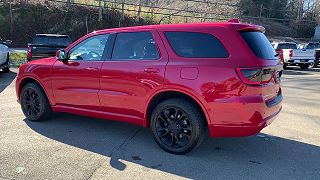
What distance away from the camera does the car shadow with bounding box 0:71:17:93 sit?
1062 centimetres

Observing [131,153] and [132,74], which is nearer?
[131,153]

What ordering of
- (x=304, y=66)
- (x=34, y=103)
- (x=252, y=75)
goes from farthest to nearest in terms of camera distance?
(x=304, y=66), (x=34, y=103), (x=252, y=75)

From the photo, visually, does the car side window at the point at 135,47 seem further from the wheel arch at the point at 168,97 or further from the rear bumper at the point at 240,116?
the rear bumper at the point at 240,116

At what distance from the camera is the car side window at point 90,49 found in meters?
5.71

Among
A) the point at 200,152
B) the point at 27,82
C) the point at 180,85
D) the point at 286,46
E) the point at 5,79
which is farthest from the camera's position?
the point at 286,46

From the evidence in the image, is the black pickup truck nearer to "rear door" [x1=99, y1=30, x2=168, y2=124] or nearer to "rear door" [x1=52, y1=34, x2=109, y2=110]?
"rear door" [x1=52, y1=34, x2=109, y2=110]

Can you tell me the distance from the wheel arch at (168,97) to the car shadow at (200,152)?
53 cm

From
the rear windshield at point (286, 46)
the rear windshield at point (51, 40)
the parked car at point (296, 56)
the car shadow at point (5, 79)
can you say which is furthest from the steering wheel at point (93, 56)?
the rear windshield at point (286, 46)

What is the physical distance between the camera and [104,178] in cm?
420

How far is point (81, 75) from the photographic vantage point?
5.77m

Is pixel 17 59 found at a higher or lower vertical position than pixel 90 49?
lower

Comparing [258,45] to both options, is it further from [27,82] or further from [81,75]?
[27,82]

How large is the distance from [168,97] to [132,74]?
24.4 inches

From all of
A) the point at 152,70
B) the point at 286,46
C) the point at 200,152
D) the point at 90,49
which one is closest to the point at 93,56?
the point at 90,49
